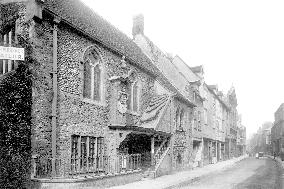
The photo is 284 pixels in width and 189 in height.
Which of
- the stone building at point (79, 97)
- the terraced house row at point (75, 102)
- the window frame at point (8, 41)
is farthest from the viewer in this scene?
the window frame at point (8, 41)

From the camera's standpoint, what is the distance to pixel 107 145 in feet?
59.0

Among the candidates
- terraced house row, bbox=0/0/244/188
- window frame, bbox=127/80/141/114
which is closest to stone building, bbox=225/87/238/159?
terraced house row, bbox=0/0/244/188

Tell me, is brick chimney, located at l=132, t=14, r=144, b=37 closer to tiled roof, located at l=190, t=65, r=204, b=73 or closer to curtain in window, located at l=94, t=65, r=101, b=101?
tiled roof, located at l=190, t=65, r=204, b=73

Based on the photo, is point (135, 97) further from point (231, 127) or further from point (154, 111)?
point (231, 127)

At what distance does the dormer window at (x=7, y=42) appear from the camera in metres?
14.2

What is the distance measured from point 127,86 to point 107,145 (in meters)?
4.40

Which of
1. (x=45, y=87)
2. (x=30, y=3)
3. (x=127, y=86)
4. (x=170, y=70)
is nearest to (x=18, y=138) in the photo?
(x=45, y=87)

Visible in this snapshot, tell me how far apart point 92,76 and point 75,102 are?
2239 mm

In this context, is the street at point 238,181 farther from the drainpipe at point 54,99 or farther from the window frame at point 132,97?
the drainpipe at point 54,99

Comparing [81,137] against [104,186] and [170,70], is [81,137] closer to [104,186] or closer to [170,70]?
[104,186]

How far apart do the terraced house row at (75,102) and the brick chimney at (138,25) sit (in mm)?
6028

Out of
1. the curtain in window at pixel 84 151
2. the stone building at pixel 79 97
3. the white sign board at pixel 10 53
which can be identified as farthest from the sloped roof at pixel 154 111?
the white sign board at pixel 10 53

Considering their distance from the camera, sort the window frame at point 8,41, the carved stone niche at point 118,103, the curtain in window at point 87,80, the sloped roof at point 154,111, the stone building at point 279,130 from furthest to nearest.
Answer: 1. the stone building at point 279,130
2. the sloped roof at point 154,111
3. the carved stone niche at point 118,103
4. the curtain in window at point 87,80
5. the window frame at point 8,41

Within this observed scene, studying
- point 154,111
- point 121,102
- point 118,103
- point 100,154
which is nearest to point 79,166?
point 100,154
